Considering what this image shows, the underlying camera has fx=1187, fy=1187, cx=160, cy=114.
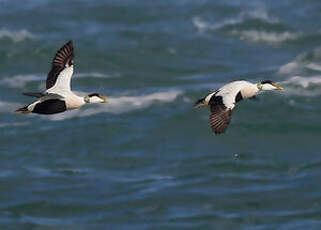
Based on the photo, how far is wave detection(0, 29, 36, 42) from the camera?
278 feet

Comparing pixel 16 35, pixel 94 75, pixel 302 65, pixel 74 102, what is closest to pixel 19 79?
pixel 94 75

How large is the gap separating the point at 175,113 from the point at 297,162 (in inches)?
373

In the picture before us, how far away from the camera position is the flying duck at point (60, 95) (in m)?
31.4

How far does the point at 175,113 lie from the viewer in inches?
2982

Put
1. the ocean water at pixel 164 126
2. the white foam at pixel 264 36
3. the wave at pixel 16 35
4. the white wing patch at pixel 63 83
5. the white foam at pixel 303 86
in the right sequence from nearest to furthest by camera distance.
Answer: the white wing patch at pixel 63 83 → the ocean water at pixel 164 126 → the white foam at pixel 303 86 → the white foam at pixel 264 36 → the wave at pixel 16 35

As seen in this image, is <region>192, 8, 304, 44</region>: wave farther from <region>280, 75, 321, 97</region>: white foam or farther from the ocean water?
<region>280, 75, 321, 97</region>: white foam

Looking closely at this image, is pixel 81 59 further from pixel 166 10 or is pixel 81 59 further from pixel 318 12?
pixel 318 12

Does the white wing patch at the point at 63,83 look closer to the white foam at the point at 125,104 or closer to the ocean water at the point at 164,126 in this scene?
the ocean water at the point at 164,126

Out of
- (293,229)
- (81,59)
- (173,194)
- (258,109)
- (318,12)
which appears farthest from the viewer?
(318,12)

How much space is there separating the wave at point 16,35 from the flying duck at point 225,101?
171ft

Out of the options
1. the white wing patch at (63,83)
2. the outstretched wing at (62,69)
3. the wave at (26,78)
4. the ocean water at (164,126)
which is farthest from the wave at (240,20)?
the white wing patch at (63,83)

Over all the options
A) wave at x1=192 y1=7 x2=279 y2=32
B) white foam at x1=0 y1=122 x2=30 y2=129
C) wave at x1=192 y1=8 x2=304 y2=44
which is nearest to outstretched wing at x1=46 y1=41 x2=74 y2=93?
white foam at x1=0 y1=122 x2=30 y2=129

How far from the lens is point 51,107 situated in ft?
104

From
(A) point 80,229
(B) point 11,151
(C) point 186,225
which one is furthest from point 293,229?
(B) point 11,151
